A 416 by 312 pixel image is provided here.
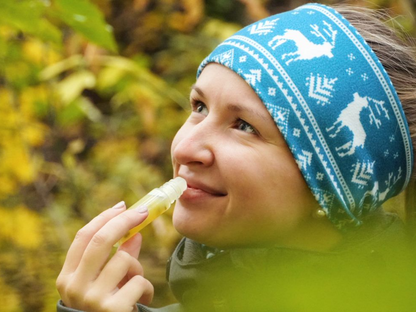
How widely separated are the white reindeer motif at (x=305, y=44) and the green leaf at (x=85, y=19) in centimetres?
42

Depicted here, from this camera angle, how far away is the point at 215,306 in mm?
1176

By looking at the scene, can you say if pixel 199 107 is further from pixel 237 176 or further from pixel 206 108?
pixel 237 176

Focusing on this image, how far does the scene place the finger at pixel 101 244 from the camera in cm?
106

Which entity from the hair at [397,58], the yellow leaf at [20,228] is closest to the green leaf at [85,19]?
the hair at [397,58]

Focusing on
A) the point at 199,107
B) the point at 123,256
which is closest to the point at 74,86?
the point at 199,107

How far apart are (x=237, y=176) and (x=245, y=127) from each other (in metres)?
0.14

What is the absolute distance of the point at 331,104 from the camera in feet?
3.95

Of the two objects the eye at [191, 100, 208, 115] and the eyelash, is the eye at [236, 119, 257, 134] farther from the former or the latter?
the eye at [191, 100, 208, 115]

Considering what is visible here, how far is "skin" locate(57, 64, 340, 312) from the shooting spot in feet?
3.70

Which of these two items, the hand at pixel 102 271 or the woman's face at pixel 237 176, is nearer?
the hand at pixel 102 271

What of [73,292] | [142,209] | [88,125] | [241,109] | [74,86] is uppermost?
[241,109]

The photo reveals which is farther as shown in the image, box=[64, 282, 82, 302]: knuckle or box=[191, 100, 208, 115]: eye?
box=[191, 100, 208, 115]: eye

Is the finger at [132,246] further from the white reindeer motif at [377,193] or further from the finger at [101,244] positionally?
the white reindeer motif at [377,193]

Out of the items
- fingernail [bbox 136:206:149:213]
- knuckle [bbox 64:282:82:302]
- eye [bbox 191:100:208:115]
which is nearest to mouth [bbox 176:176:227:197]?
fingernail [bbox 136:206:149:213]
